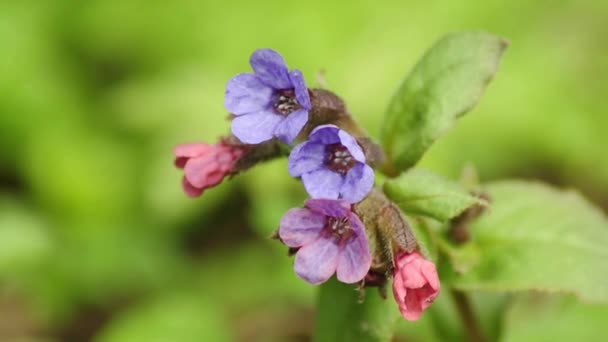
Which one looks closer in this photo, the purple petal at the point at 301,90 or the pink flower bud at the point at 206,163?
the purple petal at the point at 301,90

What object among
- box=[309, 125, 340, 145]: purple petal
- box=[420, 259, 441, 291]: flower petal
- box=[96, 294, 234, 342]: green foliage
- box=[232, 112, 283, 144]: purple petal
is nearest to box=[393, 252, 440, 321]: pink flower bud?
box=[420, 259, 441, 291]: flower petal

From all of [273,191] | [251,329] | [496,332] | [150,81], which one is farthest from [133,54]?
[496,332]

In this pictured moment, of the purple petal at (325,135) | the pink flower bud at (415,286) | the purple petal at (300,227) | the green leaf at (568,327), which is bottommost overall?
the green leaf at (568,327)

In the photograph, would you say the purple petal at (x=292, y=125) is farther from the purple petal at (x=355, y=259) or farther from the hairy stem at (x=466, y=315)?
the hairy stem at (x=466, y=315)

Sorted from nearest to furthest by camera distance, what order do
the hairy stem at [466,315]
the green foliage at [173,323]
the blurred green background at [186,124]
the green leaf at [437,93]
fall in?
the green leaf at [437,93], the hairy stem at [466,315], the green foliage at [173,323], the blurred green background at [186,124]

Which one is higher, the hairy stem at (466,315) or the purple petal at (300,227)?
the purple petal at (300,227)

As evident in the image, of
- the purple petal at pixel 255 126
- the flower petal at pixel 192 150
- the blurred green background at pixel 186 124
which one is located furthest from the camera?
the blurred green background at pixel 186 124

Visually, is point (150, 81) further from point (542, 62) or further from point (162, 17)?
point (542, 62)

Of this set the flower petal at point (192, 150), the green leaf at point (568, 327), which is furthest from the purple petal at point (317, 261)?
the green leaf at point (568, 327)

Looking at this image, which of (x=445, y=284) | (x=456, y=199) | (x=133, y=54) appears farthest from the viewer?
(x=133, y=54)
